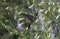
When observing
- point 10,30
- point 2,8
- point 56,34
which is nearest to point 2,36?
point 10,30

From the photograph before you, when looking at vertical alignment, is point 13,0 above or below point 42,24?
above

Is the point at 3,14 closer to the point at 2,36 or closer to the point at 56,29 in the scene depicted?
the point at 2,36

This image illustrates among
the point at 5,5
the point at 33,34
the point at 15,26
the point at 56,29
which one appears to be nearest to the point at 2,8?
the point at 5,5

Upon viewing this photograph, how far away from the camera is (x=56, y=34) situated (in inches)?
44.8

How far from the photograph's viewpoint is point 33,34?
3.88ft

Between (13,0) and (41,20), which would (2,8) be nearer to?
(13,0)

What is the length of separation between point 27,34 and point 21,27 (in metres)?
0.06

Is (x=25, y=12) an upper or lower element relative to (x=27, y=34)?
upper

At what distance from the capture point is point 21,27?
1207mm

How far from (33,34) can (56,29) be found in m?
0.14

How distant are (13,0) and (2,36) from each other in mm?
235

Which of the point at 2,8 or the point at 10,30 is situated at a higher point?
the point at 2,8

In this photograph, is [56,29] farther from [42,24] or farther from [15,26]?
[15,26]

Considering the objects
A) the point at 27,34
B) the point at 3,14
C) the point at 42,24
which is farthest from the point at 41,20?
the point at 3,14
